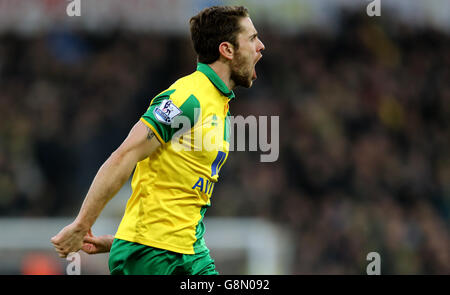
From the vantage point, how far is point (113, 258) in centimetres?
419

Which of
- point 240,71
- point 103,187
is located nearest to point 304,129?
point 240,71

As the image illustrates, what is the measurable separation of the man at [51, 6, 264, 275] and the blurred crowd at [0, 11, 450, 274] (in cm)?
670

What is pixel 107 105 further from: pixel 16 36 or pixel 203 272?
pixel 203 272

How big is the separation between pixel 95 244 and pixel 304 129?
341 inches

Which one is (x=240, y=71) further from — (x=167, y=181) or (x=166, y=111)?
(x=167, y=181)

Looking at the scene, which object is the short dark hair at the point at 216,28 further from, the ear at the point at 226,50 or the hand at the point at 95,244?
the hand at the point at 95,244

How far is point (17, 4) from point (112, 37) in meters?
1.84

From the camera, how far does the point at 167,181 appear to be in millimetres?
4141

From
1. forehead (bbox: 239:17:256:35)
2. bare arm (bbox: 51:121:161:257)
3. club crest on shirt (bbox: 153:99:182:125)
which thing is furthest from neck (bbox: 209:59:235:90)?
bare arm (bbox: 51:121:161:257)

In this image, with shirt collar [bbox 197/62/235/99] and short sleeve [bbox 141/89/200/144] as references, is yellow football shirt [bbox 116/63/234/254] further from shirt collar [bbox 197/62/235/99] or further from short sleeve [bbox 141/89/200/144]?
shirt collar [bbox 197/62/235/99]

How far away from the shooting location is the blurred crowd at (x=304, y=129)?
432 inches

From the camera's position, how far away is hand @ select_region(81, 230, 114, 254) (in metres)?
4.29

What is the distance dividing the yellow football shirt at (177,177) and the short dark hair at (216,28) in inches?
11.6

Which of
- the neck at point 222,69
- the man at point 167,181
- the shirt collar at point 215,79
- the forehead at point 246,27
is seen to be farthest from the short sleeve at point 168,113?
the forehead at point 246,27
